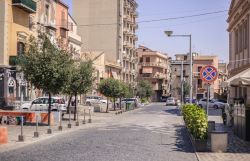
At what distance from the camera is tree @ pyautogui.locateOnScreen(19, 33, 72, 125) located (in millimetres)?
25562

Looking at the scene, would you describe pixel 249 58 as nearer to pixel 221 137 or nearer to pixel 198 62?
A: pixel 221 137

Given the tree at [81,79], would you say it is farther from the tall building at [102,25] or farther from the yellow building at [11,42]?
the tall building at [102,25]

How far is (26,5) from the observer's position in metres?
41.4

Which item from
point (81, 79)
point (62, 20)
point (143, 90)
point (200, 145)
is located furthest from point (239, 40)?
point (143, 90)

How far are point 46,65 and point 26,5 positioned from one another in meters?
17.7

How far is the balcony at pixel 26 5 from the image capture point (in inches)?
1585

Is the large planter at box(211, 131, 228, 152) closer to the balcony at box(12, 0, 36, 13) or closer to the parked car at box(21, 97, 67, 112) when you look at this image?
the parked car at box(21, 97, 67, 112)

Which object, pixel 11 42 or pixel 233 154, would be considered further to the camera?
pixel 11 42

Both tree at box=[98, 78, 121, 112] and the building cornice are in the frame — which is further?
tree at box=[98, 78, 121, 112]

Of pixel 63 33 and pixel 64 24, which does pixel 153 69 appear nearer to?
pixel 63 33

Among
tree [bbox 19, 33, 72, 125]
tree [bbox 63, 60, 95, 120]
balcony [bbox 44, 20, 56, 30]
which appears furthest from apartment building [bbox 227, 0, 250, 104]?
balcony [bbox 44, 20, 56, 30]

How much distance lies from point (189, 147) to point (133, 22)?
8769 cm

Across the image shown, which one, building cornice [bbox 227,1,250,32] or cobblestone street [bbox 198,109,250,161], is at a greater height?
building cornice [bbox 227,1,250,32]

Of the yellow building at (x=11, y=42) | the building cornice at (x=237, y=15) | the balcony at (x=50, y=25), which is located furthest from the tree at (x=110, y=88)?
the building cornice at (x=237, y=15)
